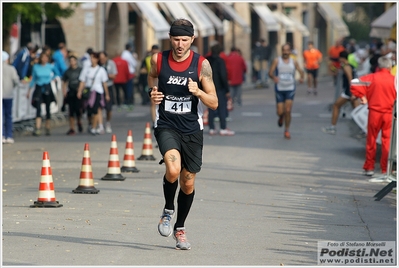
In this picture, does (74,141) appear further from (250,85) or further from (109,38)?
(250,85)

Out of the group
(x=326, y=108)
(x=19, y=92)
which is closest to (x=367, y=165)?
(x=19, y=92)

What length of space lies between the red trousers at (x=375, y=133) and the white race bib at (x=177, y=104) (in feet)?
22.3

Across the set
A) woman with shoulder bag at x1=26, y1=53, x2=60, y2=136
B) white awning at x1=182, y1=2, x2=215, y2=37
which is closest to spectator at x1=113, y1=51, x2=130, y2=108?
woman with shoulder bag at x1=26, y1=53, x2=60, y2=136

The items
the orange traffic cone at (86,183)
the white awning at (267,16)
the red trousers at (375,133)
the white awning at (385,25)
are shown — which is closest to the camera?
the orange traffic cone at (86,183)

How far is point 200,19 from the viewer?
142ft

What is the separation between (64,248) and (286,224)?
2.49 meters

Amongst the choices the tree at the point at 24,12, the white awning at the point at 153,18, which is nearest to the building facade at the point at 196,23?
the white awning at the point at 153,18

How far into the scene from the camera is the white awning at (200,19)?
4209 cm

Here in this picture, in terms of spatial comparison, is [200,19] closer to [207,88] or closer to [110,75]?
[110,75]

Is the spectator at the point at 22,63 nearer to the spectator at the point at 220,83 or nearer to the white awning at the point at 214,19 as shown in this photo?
the spectator at the point at 220,83

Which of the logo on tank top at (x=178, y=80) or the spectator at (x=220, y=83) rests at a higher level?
the logo on tank top at (x=178, y=80)

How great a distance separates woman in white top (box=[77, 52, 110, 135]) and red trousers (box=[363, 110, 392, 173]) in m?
7.99

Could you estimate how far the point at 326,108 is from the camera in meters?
30.7

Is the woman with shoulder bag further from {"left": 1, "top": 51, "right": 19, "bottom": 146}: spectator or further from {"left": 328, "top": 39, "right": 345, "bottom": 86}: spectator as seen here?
{"left": 328, "top": 39, "right": 345, "bottom": 86}: spectator
